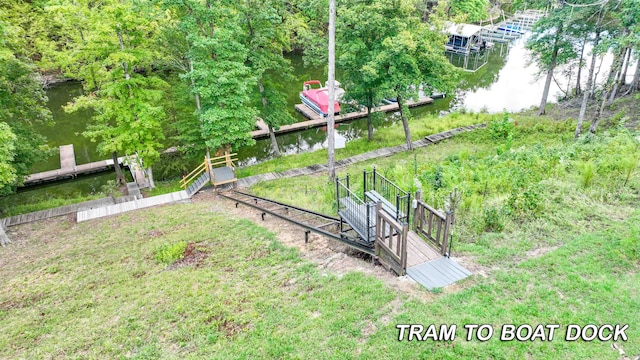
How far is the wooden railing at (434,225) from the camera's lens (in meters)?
7.17

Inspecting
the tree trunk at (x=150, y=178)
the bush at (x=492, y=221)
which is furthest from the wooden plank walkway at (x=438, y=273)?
Result: the tree trunk at (x=150, y=178)

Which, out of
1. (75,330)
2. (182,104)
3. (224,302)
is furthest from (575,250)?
(182,104)

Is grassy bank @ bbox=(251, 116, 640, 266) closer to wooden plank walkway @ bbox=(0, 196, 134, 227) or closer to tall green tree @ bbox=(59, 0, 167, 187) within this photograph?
tall green tree @ bbox=(59, 0, 167, 187)

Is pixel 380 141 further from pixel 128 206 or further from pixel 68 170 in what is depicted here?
pixel 68 170

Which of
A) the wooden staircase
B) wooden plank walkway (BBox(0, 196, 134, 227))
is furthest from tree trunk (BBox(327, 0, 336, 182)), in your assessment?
wooden plank walkway (BBox(0, 196, 134, 227))

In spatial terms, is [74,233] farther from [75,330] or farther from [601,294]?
[601,294]

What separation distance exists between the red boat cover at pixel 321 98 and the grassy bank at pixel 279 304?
17833mm

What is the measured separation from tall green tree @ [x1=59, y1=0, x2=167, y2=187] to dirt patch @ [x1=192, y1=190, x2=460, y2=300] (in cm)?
657

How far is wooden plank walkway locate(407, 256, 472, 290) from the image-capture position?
677 centimetres

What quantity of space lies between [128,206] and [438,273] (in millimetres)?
12214

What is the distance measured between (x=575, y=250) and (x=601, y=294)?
4.41 feet

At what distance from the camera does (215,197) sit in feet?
49.6

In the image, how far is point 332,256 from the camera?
8328 millimetres

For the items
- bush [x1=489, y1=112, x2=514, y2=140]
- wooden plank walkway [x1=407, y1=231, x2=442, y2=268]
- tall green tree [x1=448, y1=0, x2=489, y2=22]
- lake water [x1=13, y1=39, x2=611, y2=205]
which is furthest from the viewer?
tall green tree [x1=448, y1=0, x2=489, y2=22]
